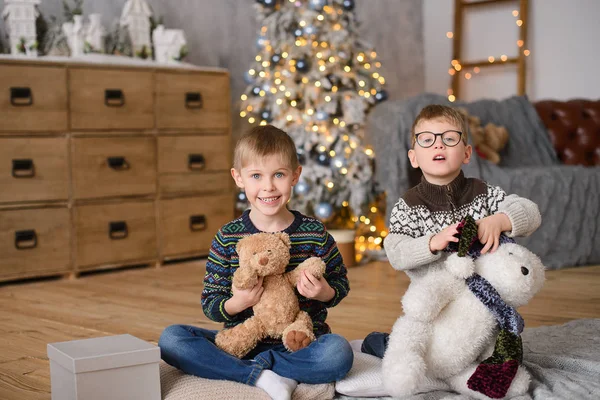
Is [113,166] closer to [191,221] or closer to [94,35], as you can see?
[191,221]

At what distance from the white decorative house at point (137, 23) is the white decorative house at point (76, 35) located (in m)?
0.29

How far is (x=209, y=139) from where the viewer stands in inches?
176

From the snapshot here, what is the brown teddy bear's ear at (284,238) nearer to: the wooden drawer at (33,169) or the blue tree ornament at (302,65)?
the wooden drawer at (33,169)

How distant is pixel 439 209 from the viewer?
2.03 m

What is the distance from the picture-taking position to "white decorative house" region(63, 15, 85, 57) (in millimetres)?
4109

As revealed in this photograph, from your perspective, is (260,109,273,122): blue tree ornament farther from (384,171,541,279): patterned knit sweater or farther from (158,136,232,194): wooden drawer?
(384,171,541,279): patterned knit sweater

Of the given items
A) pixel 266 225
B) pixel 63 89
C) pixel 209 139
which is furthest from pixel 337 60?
pixel 266 225

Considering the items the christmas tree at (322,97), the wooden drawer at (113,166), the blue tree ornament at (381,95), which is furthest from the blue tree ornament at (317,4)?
the wooden drawer at (113,166)

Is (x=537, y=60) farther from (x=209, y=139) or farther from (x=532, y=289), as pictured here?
(x=532, y=289)

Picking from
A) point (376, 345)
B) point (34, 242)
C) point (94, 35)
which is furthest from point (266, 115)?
point (376, 345)

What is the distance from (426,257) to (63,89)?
8.20 ft

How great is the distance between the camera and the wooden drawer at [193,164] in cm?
431

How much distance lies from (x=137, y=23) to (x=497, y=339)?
3.07 metres

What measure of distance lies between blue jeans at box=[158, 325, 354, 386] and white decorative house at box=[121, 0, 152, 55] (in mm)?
2654
